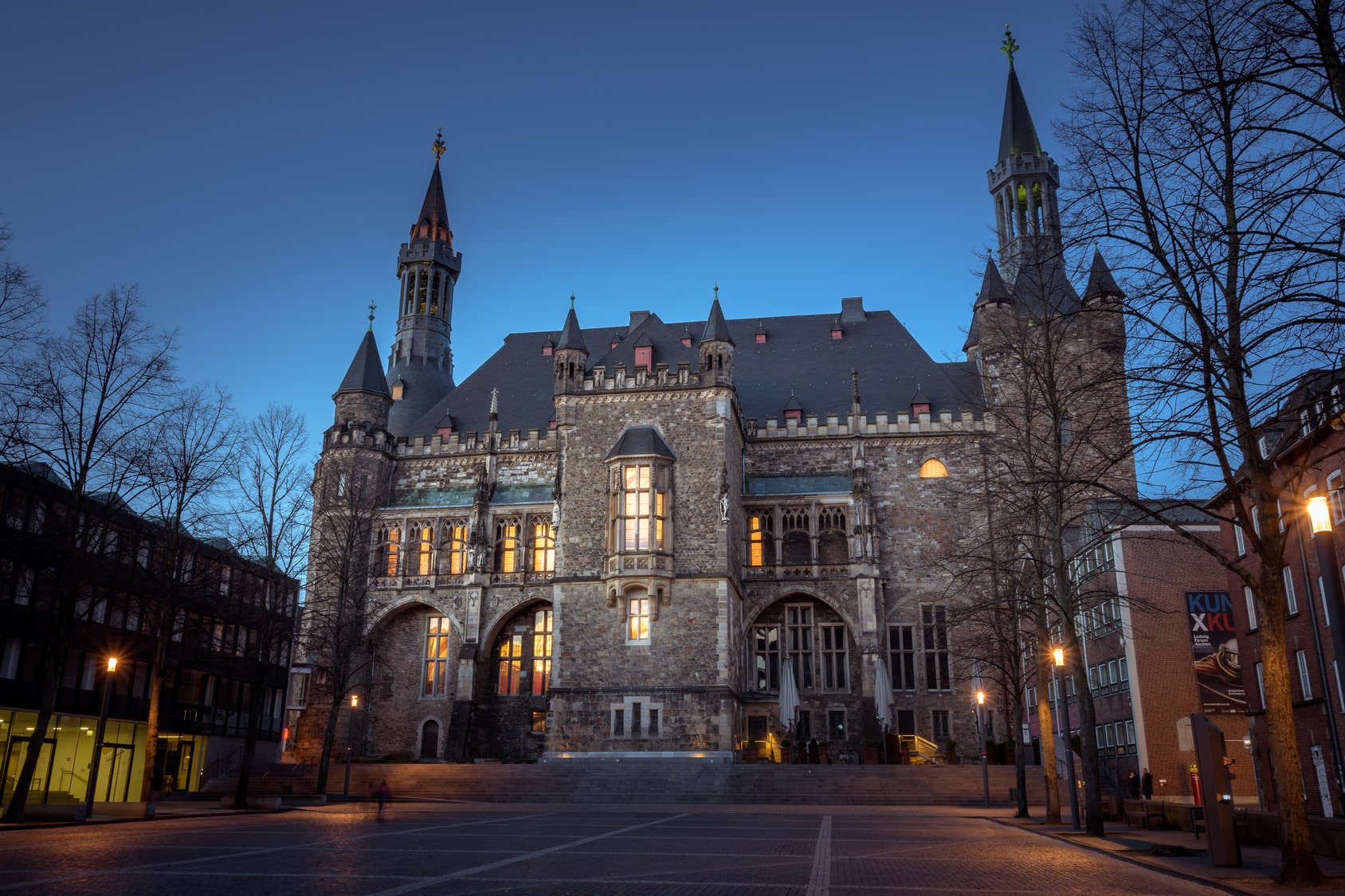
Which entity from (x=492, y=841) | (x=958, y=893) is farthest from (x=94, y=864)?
(x=958, y=893)

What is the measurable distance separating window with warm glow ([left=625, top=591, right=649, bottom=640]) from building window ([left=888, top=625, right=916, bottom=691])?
10.7 meters

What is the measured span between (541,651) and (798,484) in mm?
12855

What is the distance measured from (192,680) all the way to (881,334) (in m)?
34.1

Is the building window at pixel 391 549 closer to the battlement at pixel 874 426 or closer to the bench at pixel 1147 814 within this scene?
the battlement at pixel 874 426

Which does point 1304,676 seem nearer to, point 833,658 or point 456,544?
point 833,658

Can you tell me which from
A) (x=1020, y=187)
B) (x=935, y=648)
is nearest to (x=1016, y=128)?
(x=1020, y=187)

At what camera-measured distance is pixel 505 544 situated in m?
45.1

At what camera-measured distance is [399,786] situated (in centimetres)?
3481

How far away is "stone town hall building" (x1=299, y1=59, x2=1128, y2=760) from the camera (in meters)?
37.8

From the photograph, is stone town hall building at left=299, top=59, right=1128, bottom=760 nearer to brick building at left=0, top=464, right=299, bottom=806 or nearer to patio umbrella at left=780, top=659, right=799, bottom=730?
patio umbrella at left=780, top=659, right=799, bottom=730

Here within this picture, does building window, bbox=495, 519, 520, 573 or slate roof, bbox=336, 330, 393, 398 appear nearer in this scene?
building window, bbox=495, 519, 520, 573

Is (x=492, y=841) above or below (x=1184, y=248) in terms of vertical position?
below

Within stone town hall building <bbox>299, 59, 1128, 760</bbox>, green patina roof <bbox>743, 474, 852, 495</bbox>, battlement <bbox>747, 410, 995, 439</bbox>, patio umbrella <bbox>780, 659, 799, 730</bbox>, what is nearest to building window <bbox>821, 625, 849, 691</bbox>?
stone town hall building <bbox>299, 59, 1128, 760</bbox>

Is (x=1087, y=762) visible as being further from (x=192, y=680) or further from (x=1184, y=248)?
(x=192, y=680)
